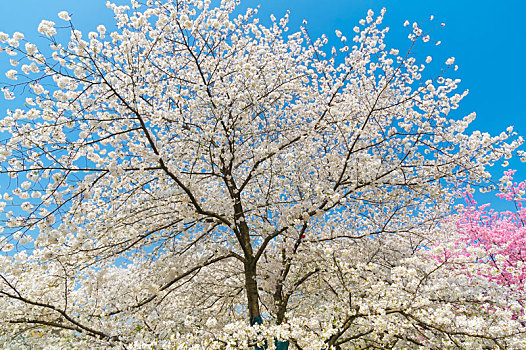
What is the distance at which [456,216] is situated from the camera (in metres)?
8.62

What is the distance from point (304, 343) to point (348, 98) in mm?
5415

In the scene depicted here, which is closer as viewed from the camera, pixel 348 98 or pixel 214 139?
pixel 214 139

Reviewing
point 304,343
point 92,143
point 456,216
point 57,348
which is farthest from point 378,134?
point 57,348

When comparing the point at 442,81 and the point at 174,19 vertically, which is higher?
the point at 174,19

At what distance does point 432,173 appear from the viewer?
22.9 feet

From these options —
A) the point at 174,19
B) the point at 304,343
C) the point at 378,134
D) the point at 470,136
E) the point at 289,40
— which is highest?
the point at 289,40

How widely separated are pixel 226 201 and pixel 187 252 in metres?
1.55

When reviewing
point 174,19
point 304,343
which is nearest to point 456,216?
point 304,343

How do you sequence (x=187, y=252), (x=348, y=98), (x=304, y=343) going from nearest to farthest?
(x=304, y=343)
(x=187, y=252)
(x=348, y=98)

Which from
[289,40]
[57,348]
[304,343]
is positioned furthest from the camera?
[289,40]

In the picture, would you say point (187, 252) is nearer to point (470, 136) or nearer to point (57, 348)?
point (57, 348)

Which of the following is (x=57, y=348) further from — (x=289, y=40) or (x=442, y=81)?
(x=442, y=81)

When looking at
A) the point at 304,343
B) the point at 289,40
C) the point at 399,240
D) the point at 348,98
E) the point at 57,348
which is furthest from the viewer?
the point at 399,240

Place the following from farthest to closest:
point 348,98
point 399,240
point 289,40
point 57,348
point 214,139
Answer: point 399,240
point 289,40
point 348,98
point 214,139
point 57,348
